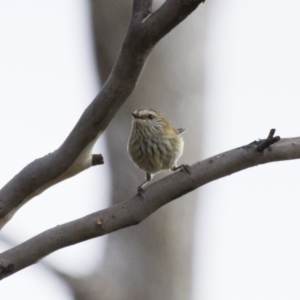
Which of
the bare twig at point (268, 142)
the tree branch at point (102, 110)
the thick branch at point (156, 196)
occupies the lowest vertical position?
the thick branch at point (156, 196)

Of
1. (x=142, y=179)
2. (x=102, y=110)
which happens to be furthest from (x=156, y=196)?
(x=142, y=179)

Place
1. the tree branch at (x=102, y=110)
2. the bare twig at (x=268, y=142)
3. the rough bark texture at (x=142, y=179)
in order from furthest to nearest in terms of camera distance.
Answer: the rough bark texture at (x=142, y=179), the bare twig at (x=268, y=142), the tree branch at (x=102, y=110)

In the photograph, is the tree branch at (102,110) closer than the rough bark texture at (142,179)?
Yes

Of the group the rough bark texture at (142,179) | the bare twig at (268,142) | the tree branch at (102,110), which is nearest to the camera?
the tree branch at (102,110)

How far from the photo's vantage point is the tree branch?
182 cm

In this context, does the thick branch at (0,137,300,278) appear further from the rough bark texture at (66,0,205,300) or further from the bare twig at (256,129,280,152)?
the rough bark texture at (66,0,205,300)

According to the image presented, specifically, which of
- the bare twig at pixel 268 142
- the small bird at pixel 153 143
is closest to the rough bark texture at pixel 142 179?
the small bird at pixel 153 143

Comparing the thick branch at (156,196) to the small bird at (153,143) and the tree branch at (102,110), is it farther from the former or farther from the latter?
the small bird at (153,143)

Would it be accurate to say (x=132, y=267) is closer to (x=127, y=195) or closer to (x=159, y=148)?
(x=127, y=195)

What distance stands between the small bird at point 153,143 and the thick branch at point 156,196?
109 centimetres

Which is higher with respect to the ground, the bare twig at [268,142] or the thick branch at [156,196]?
the bare twig at [268,142]

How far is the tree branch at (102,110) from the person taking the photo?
1.82 metres

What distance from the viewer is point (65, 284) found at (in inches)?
124

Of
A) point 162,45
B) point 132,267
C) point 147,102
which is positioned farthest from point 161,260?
point 162,45
